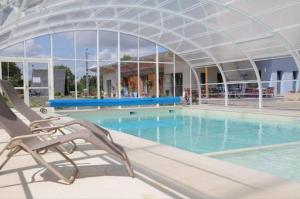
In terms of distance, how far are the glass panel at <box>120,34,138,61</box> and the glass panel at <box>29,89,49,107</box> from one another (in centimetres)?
502

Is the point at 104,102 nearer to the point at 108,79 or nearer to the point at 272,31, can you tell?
the point at 108,79

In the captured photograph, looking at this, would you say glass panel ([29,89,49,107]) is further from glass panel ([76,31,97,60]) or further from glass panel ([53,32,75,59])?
glass panel ([76,31,97,60])

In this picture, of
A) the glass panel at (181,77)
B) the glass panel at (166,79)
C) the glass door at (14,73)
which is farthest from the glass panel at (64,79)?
the glass panel at (181,77)

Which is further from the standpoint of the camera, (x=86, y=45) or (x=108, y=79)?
(x=108, y=79)

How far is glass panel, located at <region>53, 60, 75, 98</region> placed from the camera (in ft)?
59.6

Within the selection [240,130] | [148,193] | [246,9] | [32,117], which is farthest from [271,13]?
[148,193]

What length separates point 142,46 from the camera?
67.3 feet

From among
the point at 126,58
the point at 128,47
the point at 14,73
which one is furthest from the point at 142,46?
the point at 14,73

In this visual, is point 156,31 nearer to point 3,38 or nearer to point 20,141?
point 3,38

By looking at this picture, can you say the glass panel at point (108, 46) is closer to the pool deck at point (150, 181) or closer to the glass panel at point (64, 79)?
the glass panel at point (64, 79)

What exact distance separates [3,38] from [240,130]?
1143 cm

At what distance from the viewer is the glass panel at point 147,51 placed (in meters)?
20.5

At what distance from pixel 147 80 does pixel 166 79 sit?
4.32 ft

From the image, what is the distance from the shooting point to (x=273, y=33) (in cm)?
1334
